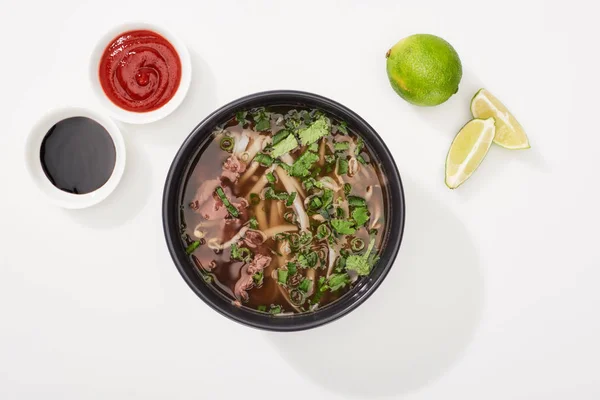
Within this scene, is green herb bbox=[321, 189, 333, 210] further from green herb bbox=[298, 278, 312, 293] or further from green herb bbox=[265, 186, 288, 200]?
green herb bbox=[298, 278, 312, 293]

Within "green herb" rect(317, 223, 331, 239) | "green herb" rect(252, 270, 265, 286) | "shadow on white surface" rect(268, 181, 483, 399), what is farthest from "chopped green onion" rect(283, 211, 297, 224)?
"shadow on white surface" rect(268, 181, 483, 399)

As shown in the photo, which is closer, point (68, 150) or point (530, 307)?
point (68, 150)

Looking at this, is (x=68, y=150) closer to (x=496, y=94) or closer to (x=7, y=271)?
(x=7, y=271)

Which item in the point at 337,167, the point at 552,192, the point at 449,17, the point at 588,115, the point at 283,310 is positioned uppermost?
the point at 449,17

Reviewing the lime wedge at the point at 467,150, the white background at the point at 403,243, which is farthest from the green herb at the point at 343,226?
the lime wedge at the point at 467,150

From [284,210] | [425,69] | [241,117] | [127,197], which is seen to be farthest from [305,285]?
[425,69]

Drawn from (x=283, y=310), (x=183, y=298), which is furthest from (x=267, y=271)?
(x=183, y=298)
